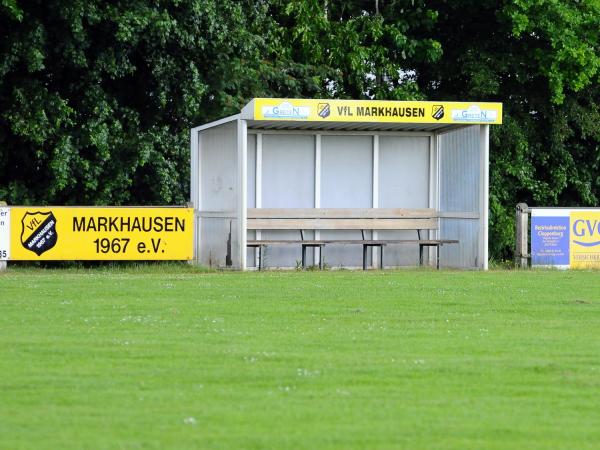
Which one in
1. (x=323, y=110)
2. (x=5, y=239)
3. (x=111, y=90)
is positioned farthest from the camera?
(x=111, y=90)

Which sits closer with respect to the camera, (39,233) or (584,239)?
(39,233)

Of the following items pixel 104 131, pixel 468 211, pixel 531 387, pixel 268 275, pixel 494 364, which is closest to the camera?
pixel 531 387

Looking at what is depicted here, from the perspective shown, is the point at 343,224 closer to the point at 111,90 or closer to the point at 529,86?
the point at 111,90

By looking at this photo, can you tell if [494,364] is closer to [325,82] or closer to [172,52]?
[172,52]

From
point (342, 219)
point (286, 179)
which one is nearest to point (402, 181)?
point (342, 219)

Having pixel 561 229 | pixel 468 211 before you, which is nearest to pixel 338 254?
pixel 468 211

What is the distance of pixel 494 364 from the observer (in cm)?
1061

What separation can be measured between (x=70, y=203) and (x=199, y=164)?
14.9ft

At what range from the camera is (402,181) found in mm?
25234

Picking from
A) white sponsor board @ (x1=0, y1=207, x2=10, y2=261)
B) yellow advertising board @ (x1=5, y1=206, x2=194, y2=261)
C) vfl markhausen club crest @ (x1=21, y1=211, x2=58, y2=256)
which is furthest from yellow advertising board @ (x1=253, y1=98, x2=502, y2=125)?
white sponsor board @ (x1=0, y1=207, x2=10, y2=261)

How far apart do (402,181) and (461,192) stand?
1275 mm

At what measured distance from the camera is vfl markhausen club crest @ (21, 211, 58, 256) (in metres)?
22.8

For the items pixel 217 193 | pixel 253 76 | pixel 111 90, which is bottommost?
pixel 217 193

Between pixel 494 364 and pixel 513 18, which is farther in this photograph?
pixel 513 18
